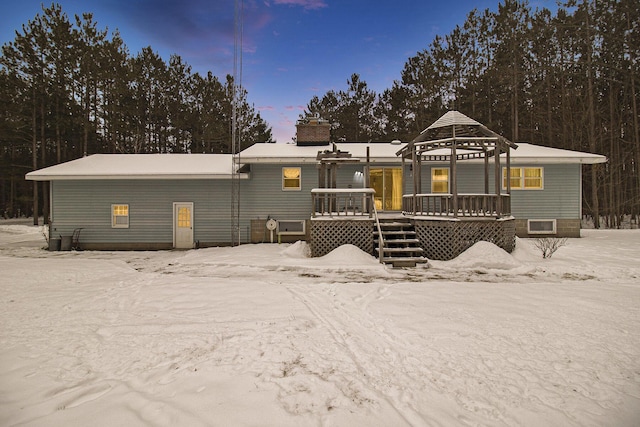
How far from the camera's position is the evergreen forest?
771 inches

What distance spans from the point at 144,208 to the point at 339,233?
28.9 ft

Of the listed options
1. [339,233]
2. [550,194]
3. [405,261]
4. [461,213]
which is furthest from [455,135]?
[550,194]

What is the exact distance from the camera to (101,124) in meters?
26.0

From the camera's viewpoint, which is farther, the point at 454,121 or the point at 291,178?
the point at 291,178

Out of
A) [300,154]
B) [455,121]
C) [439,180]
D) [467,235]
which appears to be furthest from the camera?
[439,180]

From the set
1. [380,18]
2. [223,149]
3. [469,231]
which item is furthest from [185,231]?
[380,18]

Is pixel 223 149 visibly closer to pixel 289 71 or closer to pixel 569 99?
pixel 289 71

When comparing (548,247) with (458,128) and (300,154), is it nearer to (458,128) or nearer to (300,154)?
(458,128)

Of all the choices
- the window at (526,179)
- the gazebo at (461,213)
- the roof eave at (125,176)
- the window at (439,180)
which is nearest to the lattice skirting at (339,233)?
the gazebo at (461,213)

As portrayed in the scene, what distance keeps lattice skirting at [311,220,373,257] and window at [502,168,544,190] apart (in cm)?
800

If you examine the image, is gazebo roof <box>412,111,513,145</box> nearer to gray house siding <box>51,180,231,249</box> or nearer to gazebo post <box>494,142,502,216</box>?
gazebo post <box>494,142,502,216</box>

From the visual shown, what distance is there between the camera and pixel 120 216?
13031 mm

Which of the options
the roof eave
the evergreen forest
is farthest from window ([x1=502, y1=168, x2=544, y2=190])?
the roof eave

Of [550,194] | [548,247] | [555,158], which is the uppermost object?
[555,158]
